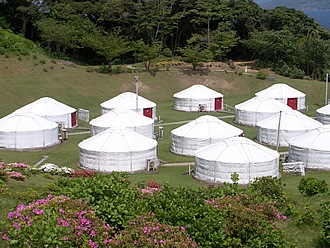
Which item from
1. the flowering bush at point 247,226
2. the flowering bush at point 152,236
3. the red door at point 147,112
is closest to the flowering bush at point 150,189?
the flowering bush at point 247,226

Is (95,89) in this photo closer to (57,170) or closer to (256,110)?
(256,110)

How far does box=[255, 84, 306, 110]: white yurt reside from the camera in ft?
154

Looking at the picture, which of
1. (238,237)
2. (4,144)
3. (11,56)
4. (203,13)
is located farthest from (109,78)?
(238,237)

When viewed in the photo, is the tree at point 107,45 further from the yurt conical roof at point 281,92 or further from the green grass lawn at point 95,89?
the yurt conical roof at point 281,92

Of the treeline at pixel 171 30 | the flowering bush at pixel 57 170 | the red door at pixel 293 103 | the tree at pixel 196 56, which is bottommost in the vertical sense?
the flowering bush at pixel 57 170

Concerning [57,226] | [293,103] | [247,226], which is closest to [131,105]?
[293,103]

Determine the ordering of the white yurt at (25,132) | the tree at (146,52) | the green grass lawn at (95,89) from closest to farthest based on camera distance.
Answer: the green grass lawn at (95,89) < the white yurt at (25,132) < the tree at (146,52)

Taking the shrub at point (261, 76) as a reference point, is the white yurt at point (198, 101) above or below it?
below

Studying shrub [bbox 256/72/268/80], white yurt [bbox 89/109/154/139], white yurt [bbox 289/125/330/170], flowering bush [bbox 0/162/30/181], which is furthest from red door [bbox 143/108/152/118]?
flowering bush [bbox 0/162/30/181]

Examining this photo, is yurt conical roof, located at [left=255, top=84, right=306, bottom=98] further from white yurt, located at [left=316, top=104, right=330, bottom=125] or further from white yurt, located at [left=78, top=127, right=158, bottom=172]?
white yurt, located at [left=78, top=127, right=158, bottom=172]

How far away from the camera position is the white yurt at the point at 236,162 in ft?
76.7

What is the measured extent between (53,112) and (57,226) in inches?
1144

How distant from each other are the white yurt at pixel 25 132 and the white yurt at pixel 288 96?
23.2m

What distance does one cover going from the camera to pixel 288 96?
47.1 m
